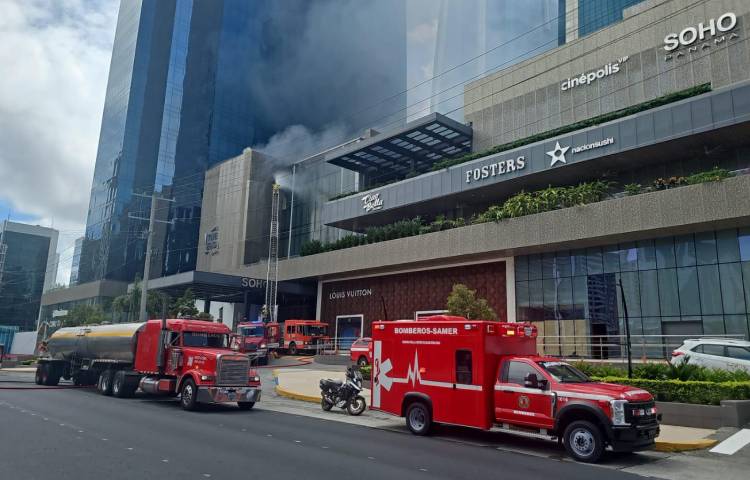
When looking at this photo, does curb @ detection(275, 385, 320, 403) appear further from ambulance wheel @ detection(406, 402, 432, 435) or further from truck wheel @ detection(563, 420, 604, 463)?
truck wheel @ detection(563, 420, 604, 463)

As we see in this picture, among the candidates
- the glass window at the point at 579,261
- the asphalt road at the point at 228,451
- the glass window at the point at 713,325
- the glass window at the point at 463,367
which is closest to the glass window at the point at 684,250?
the glass window at the point at 713,325

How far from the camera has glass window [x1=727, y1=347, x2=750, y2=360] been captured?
16514 millimetres

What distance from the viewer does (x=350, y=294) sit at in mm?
45156

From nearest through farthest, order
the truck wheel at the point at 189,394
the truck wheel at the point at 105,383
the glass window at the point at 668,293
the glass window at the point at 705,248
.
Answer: the truck wheel at the point at 189,394, the truck wheel at the point at 105,383, the glass window at the point at 705,248, the glass window at the point at 668,293

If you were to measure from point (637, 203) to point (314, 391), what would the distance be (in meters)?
18.1

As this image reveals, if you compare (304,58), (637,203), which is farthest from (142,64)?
(637,203)

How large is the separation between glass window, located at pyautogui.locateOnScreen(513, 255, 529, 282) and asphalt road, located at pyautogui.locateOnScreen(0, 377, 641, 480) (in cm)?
2084

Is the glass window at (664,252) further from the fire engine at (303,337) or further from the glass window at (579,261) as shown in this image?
the fire engine at (303,337)

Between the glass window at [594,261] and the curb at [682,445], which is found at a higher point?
the glass window at [594,261]

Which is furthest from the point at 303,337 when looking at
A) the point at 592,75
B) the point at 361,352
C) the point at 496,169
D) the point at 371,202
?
the point at 592,75

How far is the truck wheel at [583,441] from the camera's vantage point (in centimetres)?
1013

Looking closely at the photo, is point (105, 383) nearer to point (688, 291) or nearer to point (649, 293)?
point (649, 293)

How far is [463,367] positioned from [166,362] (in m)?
11.0

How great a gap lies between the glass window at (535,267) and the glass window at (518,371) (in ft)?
69.8
